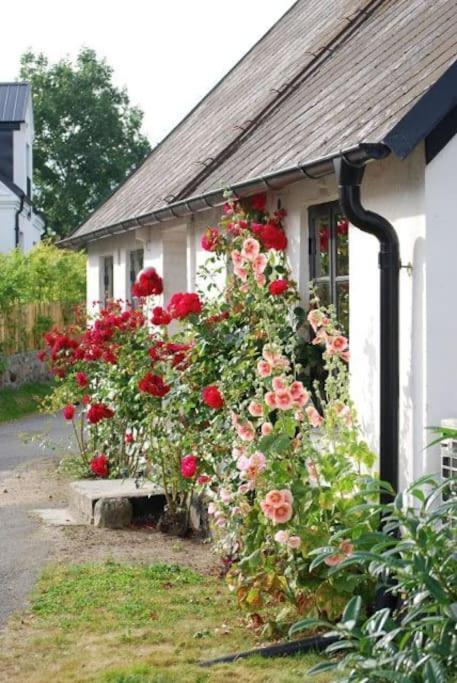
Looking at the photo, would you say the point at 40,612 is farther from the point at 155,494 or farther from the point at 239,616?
the point at 155,494

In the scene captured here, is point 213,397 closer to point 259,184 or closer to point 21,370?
point 259,184

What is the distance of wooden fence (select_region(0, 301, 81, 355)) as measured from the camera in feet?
81.3

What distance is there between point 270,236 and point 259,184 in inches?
20.9

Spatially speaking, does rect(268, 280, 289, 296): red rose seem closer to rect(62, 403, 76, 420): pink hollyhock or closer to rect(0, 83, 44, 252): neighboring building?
rect(62, 403, 76, 420): pink hollyhock

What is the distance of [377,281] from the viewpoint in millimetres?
7480

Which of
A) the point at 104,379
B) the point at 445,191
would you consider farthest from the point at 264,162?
the point at 104,379

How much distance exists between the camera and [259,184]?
27.5ft

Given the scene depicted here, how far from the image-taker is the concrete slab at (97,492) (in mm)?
10822

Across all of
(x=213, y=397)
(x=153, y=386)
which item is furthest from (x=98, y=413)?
(x=213, y=397)

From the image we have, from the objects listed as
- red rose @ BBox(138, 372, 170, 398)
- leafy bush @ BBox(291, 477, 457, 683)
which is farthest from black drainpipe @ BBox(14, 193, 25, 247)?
leafy bush @ BBox(291, 477, 457, 683)

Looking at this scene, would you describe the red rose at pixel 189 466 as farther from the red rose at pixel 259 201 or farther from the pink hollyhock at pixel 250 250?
the red rose at pixel 259 201

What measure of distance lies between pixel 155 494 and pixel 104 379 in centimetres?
197

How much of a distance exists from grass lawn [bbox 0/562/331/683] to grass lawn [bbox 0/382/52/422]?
13020mm

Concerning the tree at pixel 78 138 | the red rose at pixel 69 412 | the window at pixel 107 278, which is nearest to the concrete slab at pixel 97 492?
the red rose at pixel 69 412
